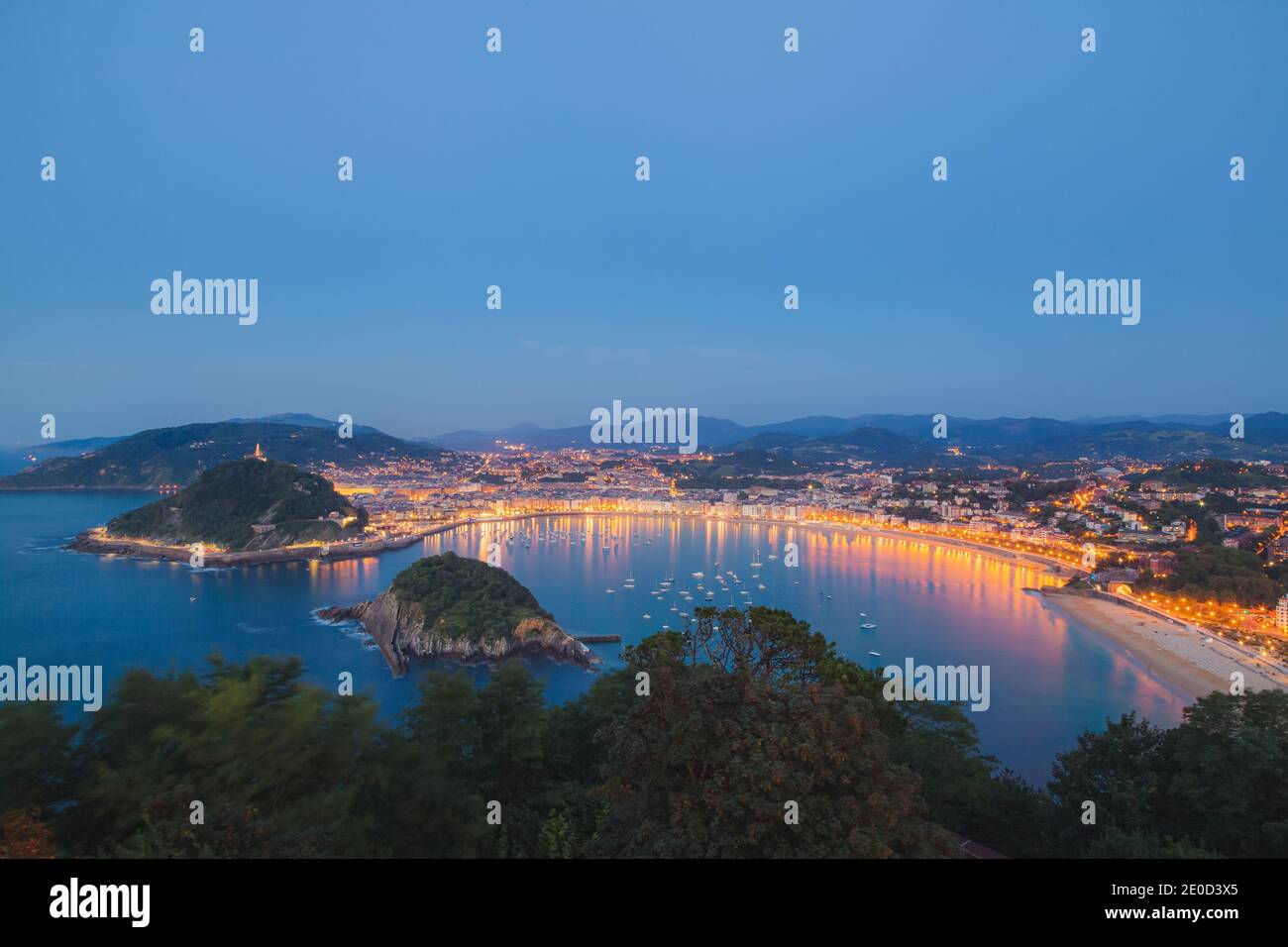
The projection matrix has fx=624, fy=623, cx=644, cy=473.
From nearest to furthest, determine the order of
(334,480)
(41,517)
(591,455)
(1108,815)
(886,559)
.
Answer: (1108,815) < (886,559) < (41,517) < (334,480) < (591,455)

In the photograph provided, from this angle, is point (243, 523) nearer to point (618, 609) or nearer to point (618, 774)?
point (618, 609)

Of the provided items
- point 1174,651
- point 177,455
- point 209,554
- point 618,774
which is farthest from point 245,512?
point 1174,651

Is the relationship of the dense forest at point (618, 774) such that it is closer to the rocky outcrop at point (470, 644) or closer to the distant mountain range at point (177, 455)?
the rocky outcrop at point (470, 644)

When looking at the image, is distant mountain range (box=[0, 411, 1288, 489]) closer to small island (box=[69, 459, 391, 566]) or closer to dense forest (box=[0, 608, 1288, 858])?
small island (box=[69, 459, 391, 566])

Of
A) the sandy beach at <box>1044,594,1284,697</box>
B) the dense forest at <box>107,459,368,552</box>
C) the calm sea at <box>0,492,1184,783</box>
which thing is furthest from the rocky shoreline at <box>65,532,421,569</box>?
the sandy beach at <box>1044,594,1284,697</box>

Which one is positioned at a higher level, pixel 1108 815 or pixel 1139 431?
pixel 1139 431
